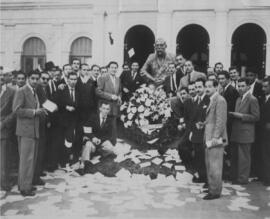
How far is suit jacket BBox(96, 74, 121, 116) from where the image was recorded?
856cm

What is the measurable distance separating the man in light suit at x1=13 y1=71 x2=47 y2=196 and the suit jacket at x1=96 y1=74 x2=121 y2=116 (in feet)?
7.42

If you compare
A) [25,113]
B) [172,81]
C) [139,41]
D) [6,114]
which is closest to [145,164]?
[172,81]

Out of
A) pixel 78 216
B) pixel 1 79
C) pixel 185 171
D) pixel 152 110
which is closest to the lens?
pixel 78 216

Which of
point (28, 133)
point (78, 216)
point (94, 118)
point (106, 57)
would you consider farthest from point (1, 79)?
point (106, 57)

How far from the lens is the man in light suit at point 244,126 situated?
23.8ft

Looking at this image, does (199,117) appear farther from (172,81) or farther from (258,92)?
(172,81)

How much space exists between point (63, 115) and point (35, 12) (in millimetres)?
14212

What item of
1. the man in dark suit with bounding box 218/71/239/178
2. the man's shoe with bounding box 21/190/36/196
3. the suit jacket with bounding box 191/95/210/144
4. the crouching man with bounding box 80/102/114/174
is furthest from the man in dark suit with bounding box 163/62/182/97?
the man's shoe with bounding box 21/190/36/196

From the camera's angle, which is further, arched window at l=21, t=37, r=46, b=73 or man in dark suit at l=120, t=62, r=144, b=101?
arched window at l=21, t=37, r=46, b=73

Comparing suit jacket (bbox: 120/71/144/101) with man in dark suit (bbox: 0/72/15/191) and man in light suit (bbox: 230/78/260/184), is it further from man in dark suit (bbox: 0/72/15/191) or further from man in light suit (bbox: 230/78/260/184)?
man in dark suit (bbox: 0/72/15/191)

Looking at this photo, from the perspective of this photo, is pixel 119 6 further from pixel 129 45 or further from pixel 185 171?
pixel 185 171

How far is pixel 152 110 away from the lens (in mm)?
8961

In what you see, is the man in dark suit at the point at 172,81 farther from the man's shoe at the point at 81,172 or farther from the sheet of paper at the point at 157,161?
the man's shoe at the point at 81,172

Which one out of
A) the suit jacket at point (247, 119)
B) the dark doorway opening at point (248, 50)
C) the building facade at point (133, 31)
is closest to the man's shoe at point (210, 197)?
the suit jacket at point (247, 119)
